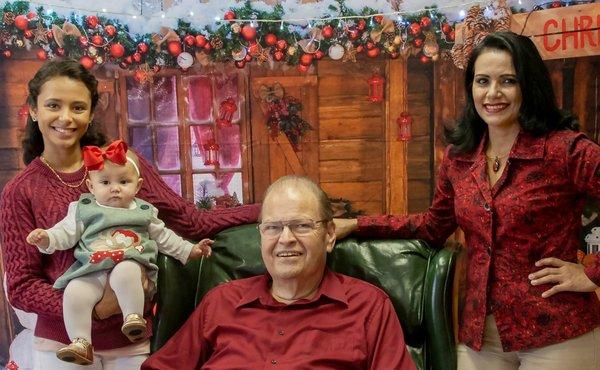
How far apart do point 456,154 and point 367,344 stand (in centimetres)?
69

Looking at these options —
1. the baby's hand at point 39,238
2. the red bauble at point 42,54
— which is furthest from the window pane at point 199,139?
the baby's hand at point 39,238

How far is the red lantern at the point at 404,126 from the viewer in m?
2.99

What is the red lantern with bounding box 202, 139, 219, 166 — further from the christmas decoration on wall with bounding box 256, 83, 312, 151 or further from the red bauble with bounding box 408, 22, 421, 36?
the red bauble with bounding box 408, 22, 421, 36

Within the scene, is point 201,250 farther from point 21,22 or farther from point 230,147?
point 21,22

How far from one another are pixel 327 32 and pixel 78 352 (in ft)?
6.41

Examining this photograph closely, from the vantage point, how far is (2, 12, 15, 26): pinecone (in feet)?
9.34

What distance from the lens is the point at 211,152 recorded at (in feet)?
10.2

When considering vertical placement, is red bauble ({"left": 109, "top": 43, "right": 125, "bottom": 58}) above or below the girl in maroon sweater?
above

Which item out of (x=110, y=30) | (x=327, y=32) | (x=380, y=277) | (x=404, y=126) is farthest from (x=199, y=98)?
(x=380, y=277)

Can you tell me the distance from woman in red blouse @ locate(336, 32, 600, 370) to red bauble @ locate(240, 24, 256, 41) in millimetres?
1427

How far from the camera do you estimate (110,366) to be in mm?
1880

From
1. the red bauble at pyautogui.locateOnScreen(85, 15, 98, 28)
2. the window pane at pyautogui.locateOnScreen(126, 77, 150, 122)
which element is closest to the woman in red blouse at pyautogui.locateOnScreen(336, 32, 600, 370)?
the window pane at pyautogui.locateOnScreen(126, 77, 150, 122)

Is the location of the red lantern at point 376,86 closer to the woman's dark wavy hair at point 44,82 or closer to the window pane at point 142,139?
the window pane at point 142,139

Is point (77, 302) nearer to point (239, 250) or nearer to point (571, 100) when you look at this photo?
point (239, 250)
